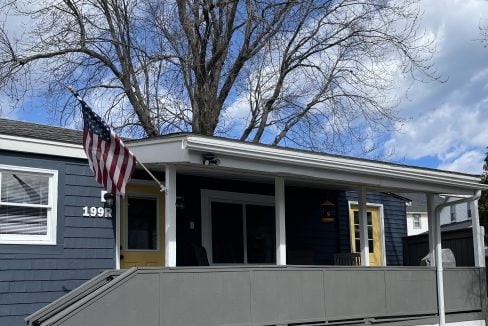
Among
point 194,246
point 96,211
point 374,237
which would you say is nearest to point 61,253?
point 96,211

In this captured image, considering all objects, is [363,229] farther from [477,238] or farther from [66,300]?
[66,300]

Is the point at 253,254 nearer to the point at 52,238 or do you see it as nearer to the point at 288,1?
the point at 52,238

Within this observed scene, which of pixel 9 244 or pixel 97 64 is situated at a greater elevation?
pixel 97 64

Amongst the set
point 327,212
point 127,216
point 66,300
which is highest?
point 327,212

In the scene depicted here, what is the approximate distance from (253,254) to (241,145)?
152 inches

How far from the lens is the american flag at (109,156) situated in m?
8.00

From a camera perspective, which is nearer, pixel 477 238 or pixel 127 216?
pixel 127 216

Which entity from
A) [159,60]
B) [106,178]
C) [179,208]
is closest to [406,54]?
[159,60]

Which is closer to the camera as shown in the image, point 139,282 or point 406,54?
point 139,282

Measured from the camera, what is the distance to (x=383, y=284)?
10.7 metres

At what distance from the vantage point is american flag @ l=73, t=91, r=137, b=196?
800cm

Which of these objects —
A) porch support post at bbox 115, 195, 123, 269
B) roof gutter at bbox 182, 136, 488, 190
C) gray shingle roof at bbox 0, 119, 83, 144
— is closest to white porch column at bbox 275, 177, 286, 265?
roof gutter at bbox 182, 136, 488, 190

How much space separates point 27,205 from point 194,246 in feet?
8.96

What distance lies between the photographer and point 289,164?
9.51 meters
